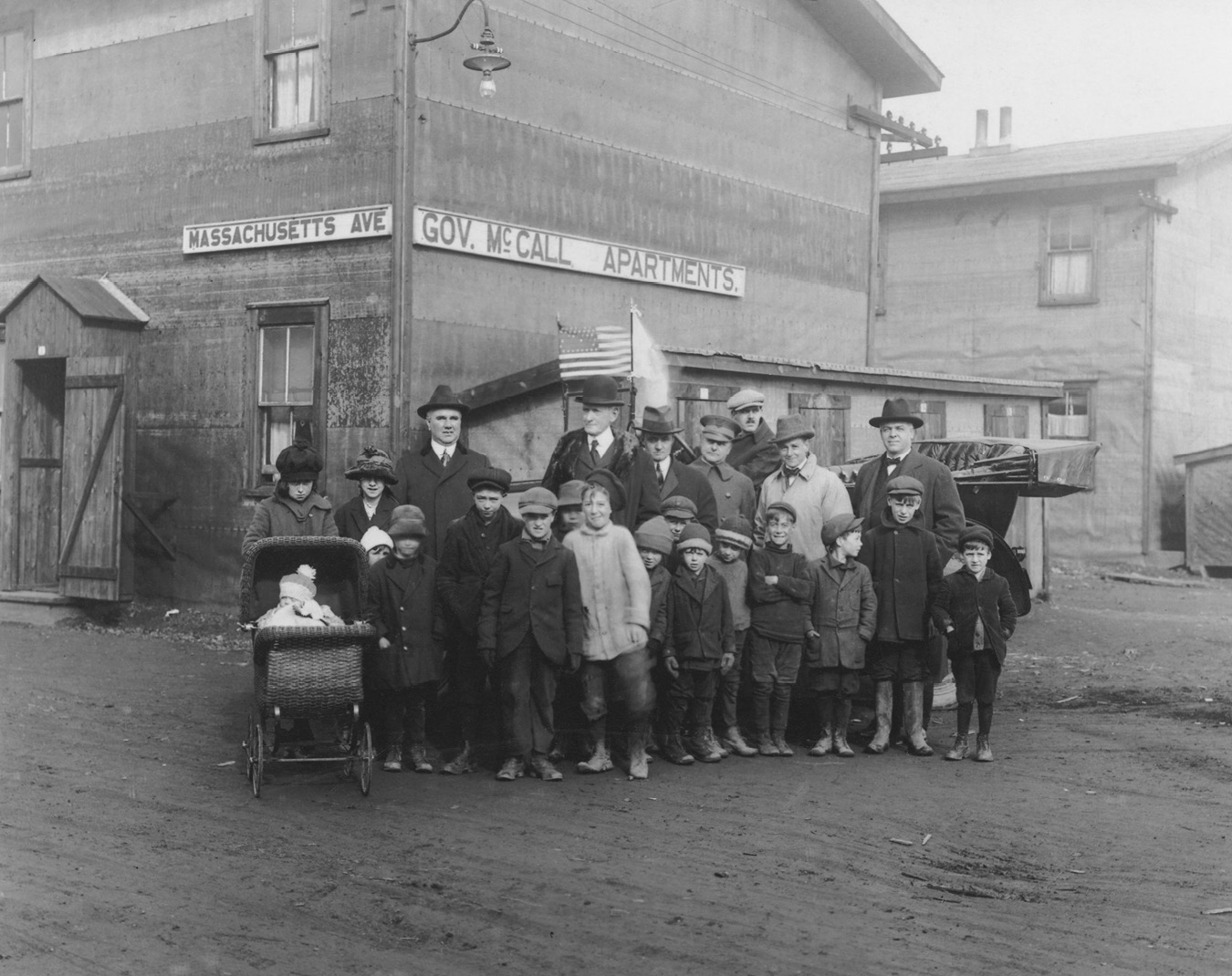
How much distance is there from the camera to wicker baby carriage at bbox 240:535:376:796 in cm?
828

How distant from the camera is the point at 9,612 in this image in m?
17.2

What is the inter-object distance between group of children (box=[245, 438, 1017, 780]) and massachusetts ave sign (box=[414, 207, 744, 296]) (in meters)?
5.61

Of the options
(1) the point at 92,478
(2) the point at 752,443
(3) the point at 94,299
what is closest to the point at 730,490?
(2) the point at 752,443

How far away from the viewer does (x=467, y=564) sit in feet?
30.4

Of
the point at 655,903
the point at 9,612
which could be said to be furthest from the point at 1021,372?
the point at 655,903

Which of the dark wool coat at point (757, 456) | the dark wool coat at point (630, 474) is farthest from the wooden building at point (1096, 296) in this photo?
the dark wool coat at point (630, 474)

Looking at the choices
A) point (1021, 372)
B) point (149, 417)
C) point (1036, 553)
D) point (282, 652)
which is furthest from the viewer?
point (1021, 372)

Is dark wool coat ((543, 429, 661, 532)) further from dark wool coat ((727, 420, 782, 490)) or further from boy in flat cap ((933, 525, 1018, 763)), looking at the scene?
boy in flat cap ((933, 525, 1018, 763))

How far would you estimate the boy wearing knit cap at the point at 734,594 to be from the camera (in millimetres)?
9805

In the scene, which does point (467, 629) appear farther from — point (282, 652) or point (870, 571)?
point (870, 571)

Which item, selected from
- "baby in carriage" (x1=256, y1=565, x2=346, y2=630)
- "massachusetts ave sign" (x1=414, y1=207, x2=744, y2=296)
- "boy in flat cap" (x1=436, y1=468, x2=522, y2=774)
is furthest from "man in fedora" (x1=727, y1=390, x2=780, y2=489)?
"massachusetts ave sign" (x1=414, y1=207, x2=744, y2=296)

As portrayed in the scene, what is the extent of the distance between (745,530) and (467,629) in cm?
196

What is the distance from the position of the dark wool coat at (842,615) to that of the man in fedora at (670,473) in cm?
80

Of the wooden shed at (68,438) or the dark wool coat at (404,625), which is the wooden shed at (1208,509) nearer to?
the wooden shed at (68,438)
